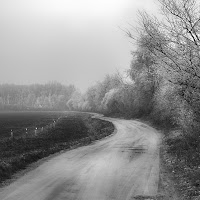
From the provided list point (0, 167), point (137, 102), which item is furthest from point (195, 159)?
point (137, 102)

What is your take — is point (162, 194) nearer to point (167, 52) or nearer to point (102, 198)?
point (102, 198)

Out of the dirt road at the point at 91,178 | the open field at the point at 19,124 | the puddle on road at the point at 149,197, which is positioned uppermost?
the puddle on road at the point at 149,197

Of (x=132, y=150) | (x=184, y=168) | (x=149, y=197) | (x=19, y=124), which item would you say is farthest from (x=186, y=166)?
(x=19, y=124)

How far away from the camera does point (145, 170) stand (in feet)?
52.2

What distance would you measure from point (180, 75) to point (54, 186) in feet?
26.6

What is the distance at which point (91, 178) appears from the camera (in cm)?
1398

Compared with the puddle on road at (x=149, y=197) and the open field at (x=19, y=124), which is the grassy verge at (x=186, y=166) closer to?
the puddle on road at (x=149, y=197)

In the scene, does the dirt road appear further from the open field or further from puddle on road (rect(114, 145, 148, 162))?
the open field

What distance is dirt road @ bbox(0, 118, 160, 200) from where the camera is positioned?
11359 millimetres

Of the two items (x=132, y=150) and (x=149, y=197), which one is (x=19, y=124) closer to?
(x=132, y=150)

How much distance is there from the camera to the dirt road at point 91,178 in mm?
11359

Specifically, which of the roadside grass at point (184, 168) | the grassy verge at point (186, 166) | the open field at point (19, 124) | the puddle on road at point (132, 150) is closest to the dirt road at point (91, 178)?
the puddle on road at point (132, 150)

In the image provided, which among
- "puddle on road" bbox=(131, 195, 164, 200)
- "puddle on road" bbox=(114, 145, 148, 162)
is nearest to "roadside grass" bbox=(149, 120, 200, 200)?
"puddle on road" bbox=(131, 195, 164, 200)

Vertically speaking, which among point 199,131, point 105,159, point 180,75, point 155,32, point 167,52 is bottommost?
point 105,159
